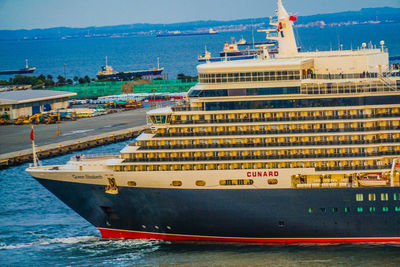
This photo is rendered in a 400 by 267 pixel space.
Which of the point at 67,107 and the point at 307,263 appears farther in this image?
the point at 67,107

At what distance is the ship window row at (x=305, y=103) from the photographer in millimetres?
32719

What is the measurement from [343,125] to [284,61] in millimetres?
3922

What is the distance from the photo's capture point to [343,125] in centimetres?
3256

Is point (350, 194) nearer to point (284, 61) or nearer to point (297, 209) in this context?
point (297, 209)

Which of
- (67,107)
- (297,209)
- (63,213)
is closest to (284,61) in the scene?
(297,209)

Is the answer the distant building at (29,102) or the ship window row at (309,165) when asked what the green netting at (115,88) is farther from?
the ship window row at (309,165)

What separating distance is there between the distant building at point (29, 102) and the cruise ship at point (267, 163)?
4854cm

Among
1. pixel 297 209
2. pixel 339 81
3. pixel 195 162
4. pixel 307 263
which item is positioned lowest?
pixel 307 263

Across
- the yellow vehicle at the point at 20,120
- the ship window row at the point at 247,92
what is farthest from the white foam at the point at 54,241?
the yellow vehicle at the point at 20,120

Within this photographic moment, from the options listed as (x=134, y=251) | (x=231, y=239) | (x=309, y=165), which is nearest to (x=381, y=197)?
(x=309, y=165)

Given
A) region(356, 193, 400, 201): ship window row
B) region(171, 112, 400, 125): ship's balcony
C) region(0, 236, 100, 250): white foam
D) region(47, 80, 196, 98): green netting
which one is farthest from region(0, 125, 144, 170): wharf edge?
region(47, 80, 196, 98): green netting

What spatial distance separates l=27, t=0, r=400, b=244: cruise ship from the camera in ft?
105

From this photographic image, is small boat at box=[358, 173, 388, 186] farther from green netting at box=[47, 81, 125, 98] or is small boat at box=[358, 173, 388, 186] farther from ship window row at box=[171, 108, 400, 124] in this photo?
green netting at box=[47, 81, 125, 98]

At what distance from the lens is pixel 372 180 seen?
3186 centimetres
